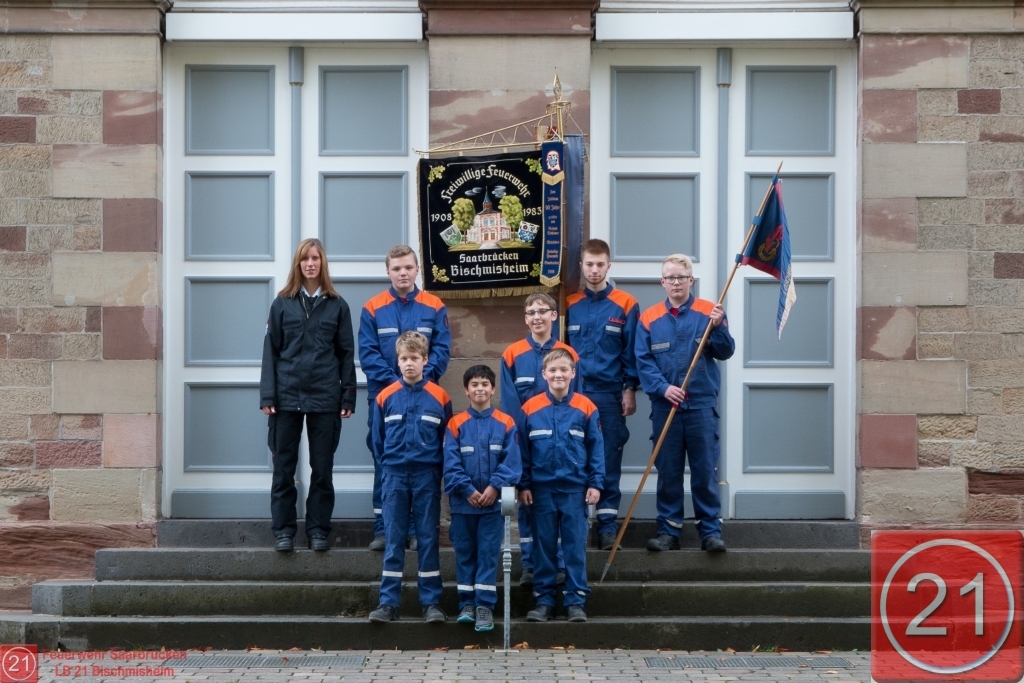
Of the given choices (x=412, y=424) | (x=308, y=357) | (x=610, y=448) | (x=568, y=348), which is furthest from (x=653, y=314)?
(x=308, y=357)

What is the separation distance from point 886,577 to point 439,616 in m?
2.76

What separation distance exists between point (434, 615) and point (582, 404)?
1.44 meters

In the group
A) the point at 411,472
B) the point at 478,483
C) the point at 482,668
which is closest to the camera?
the point at 482,668

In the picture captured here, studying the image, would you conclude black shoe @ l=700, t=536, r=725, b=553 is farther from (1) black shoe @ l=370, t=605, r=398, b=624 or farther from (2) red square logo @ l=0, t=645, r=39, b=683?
(2) red square logo @ l=0, t=645, r=39, b=683

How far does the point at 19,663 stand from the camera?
7.01 meters

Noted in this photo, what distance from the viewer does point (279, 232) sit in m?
8.69

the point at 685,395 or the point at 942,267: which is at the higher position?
the point at 942,267

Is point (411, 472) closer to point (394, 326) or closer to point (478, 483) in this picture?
point (478, 483)

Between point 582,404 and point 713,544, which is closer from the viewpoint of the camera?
point 582,404

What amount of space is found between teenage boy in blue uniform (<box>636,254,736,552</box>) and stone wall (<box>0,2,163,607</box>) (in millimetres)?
3148

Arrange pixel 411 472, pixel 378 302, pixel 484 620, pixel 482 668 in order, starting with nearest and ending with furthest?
pixel 482 668, pixel 484 620, pixel 411 472, pixel 378 302

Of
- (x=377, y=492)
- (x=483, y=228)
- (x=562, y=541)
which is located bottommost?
(x=562, y=541)

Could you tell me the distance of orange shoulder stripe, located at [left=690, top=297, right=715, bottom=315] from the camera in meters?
7.90

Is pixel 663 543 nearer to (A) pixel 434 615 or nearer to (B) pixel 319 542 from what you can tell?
(A) pixel 434 615
